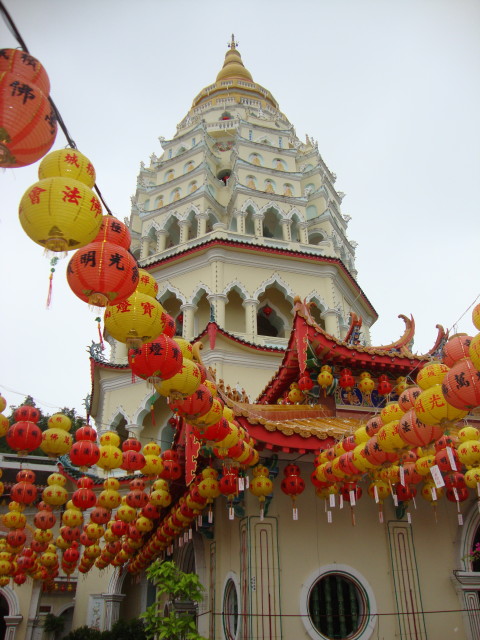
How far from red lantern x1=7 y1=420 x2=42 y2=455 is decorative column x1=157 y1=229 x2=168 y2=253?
526 inches

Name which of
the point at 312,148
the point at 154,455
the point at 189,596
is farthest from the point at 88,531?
the point at 312,148

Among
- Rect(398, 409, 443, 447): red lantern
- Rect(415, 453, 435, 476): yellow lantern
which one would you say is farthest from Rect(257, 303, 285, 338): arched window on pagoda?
Rect(398, 409, 443, 447): red lantern

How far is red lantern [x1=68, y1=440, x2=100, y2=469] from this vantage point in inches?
409

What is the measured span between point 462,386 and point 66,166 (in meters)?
4.28

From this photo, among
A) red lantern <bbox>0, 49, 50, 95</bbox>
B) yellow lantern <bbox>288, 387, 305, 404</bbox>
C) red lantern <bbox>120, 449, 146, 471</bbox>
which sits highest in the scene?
red lantern <bbox>0, 49, 50, 95</bbox>

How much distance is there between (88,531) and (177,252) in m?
11.1

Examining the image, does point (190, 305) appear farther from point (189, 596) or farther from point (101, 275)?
point (101, 275)

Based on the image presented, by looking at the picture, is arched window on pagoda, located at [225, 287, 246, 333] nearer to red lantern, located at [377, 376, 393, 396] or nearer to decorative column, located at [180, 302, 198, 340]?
decorative column, located at [180, 302, 198, 340]

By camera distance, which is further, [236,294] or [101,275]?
[236,294]

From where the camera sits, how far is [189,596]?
344 inches

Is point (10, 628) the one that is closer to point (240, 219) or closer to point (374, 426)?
point (240, 219)

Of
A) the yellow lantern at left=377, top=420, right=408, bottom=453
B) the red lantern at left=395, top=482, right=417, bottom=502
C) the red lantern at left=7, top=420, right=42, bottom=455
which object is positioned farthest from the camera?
the red lantern at left=7, top=420, right=42, bottom=455

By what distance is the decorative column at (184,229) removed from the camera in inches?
869

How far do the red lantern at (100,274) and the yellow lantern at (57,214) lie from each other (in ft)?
1.28
